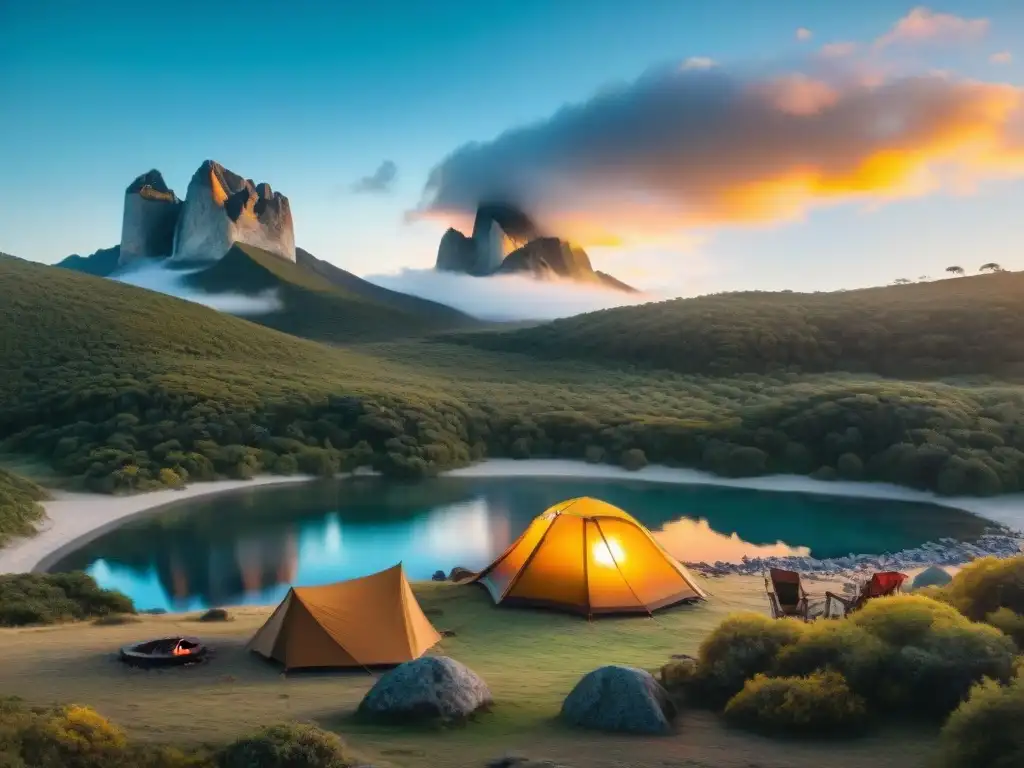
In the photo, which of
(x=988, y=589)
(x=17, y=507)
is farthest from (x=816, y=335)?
(x=988, y=589)

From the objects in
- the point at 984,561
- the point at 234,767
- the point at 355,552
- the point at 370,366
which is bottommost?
the point at 355,552

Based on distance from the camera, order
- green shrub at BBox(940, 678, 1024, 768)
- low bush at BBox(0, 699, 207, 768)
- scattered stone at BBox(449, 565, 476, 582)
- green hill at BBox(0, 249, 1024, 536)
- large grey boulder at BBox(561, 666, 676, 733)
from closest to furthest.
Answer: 1. green shrub at BBox(940, 678, 1024, 768)
2. low bush at BBox(0, 699, 207, 768)
3. large grey boulder at BBox(561, 666, 676, 733)
4. scattered stone at BBox(449, 565, 476, 582)
5. green hill at BBox(0, 249, 1024, 536)

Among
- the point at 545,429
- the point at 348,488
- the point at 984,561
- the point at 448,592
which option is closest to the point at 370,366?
the point at 545,429

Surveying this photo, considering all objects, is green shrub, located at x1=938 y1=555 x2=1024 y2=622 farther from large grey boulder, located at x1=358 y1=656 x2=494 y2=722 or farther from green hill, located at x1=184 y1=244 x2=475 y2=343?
green hill, located at x1=184 y1=244 x2=475 y2=343

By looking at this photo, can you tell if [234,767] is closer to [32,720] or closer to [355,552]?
[32,720]

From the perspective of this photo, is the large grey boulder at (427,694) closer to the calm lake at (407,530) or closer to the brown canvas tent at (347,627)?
the brown canvas tent at (347,627)

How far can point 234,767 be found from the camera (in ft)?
30.4

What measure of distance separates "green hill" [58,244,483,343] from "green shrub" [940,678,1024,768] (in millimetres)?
156172

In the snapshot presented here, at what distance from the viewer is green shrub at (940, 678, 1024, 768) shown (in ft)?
26.7

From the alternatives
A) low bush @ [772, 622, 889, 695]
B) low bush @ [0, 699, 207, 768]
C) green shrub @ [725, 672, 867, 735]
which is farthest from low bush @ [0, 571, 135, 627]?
low bush @ [772, 622, 889, 695]

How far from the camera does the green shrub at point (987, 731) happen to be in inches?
320

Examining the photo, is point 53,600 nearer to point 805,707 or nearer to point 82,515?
point 805,707

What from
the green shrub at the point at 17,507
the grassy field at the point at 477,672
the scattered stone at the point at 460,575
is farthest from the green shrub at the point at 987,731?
the green shrub at the point at 17,507

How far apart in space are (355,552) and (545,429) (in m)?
37.3
